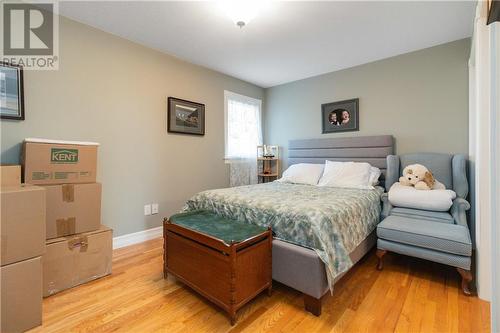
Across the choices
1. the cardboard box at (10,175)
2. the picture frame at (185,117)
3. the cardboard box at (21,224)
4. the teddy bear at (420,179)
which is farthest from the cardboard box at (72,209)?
the teddy bear at (420,179)

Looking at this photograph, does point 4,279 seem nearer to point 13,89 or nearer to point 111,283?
point 111,283

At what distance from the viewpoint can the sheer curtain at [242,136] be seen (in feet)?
12.8

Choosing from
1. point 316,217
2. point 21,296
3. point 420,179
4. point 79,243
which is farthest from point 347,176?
point 21,296

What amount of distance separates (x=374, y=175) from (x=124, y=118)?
3.12 m

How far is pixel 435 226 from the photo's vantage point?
79.1 inches

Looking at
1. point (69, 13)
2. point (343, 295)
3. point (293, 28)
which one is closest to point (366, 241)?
point (343, 295)

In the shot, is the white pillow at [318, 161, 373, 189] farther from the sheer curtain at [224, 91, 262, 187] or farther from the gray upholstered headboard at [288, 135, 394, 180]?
the sheer curtain at [224, 91, 262, 187]

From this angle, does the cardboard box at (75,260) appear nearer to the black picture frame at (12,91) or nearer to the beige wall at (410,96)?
the black picture frame at (12,91)

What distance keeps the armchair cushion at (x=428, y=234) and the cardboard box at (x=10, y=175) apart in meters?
2.99

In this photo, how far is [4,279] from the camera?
132 cm

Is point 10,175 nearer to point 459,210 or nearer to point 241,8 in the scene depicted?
point 241,8

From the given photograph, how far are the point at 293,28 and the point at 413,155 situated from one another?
81.9 inches

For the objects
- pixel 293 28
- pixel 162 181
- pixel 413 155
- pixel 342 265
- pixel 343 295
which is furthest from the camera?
pixel 162 181

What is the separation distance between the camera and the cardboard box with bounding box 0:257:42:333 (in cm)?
133
